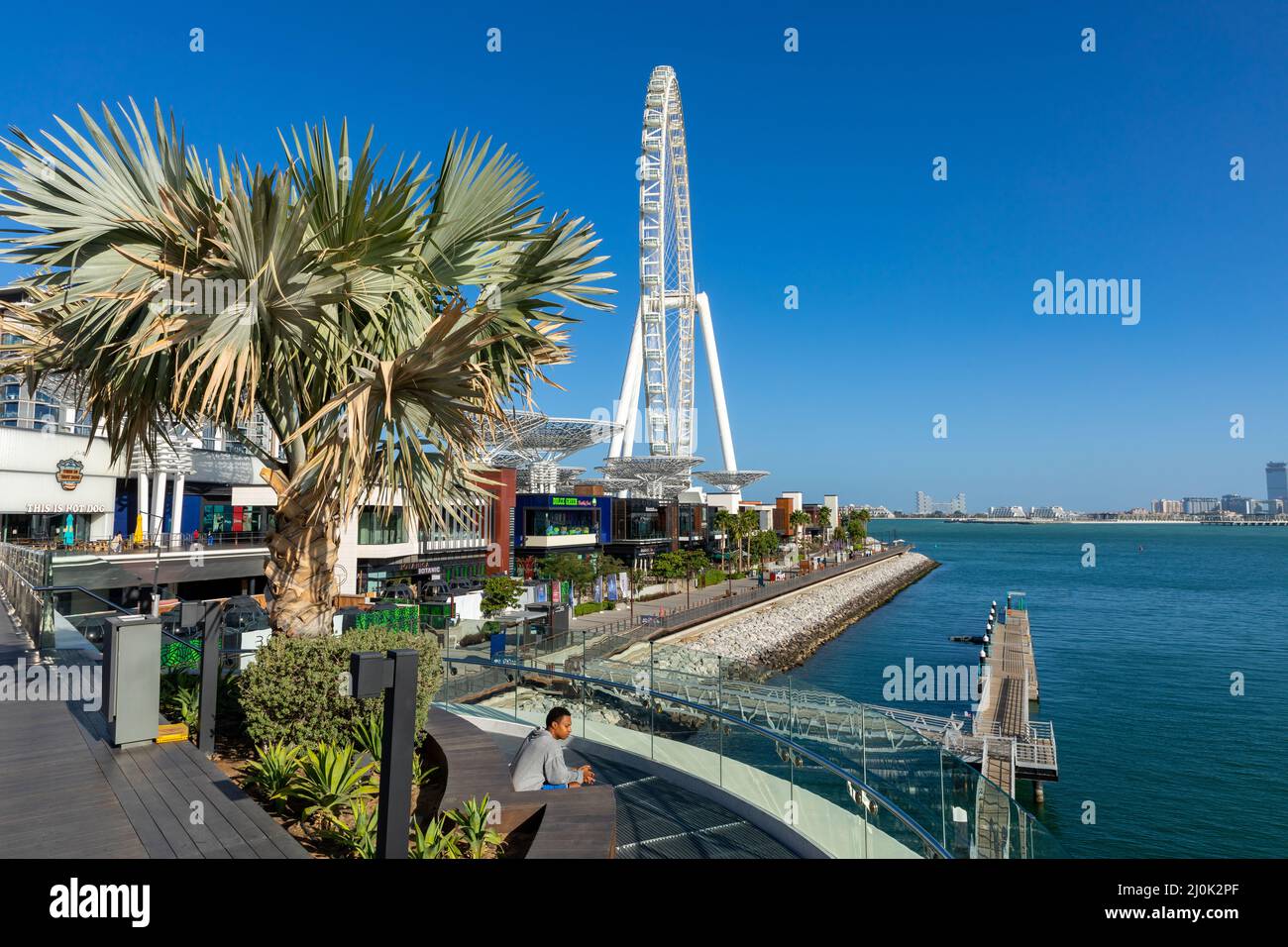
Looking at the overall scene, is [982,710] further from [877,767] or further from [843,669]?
[877,767]

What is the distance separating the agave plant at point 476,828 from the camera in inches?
229

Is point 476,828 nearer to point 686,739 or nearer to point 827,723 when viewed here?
point 827,723

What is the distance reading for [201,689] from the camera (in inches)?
311

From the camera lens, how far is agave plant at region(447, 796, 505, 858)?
229 inches

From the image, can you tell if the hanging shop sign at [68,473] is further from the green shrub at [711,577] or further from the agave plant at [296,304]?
the green shrub at [711,577]

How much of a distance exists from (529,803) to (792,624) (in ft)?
172

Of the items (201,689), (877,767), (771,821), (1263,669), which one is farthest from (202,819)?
(1263,669)

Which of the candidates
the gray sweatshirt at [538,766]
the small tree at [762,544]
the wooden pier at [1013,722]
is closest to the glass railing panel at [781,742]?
the gray sweatshirt at [538,766]

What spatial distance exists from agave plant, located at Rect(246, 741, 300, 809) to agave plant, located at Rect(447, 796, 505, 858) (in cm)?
153

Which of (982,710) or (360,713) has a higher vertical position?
(360,713)
